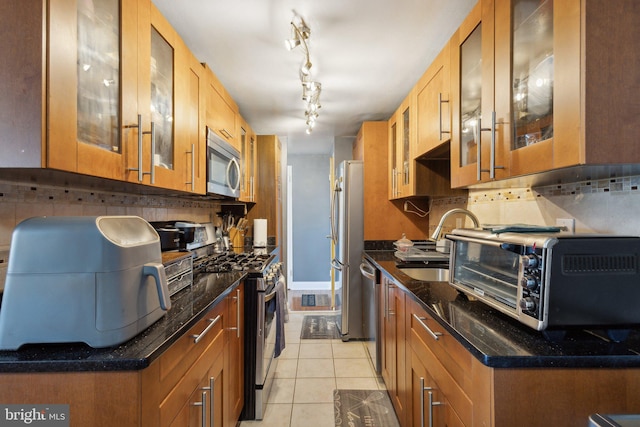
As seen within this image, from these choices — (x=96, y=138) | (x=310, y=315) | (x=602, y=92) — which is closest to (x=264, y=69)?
(x=96, y=138)

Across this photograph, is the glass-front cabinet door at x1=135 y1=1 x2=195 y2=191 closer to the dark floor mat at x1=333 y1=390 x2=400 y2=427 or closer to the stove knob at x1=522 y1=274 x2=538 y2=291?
the stove knob at x1=522 y1=274 x2=538 y2=291

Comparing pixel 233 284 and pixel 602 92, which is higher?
pixel 602 92

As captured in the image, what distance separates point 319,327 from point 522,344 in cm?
282

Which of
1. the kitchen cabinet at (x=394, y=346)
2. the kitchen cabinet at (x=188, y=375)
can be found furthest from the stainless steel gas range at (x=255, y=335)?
the kitchen cabinet at (x=394, y=346)

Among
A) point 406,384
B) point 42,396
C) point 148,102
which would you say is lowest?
point 406,384

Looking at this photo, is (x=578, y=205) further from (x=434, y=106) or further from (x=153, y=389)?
(x=153, y=389)

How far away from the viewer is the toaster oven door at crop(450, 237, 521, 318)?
0.99 m

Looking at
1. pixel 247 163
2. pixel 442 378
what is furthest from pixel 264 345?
pixel 247 163

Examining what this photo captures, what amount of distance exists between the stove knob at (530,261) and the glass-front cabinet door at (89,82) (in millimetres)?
1359

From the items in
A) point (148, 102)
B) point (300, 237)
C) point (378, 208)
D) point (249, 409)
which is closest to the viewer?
point (148, 102)

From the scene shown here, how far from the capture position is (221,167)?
230 cm

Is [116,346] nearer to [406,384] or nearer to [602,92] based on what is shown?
[406,384]

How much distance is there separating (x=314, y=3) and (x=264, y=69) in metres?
0.81

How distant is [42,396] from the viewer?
0.78 meters
